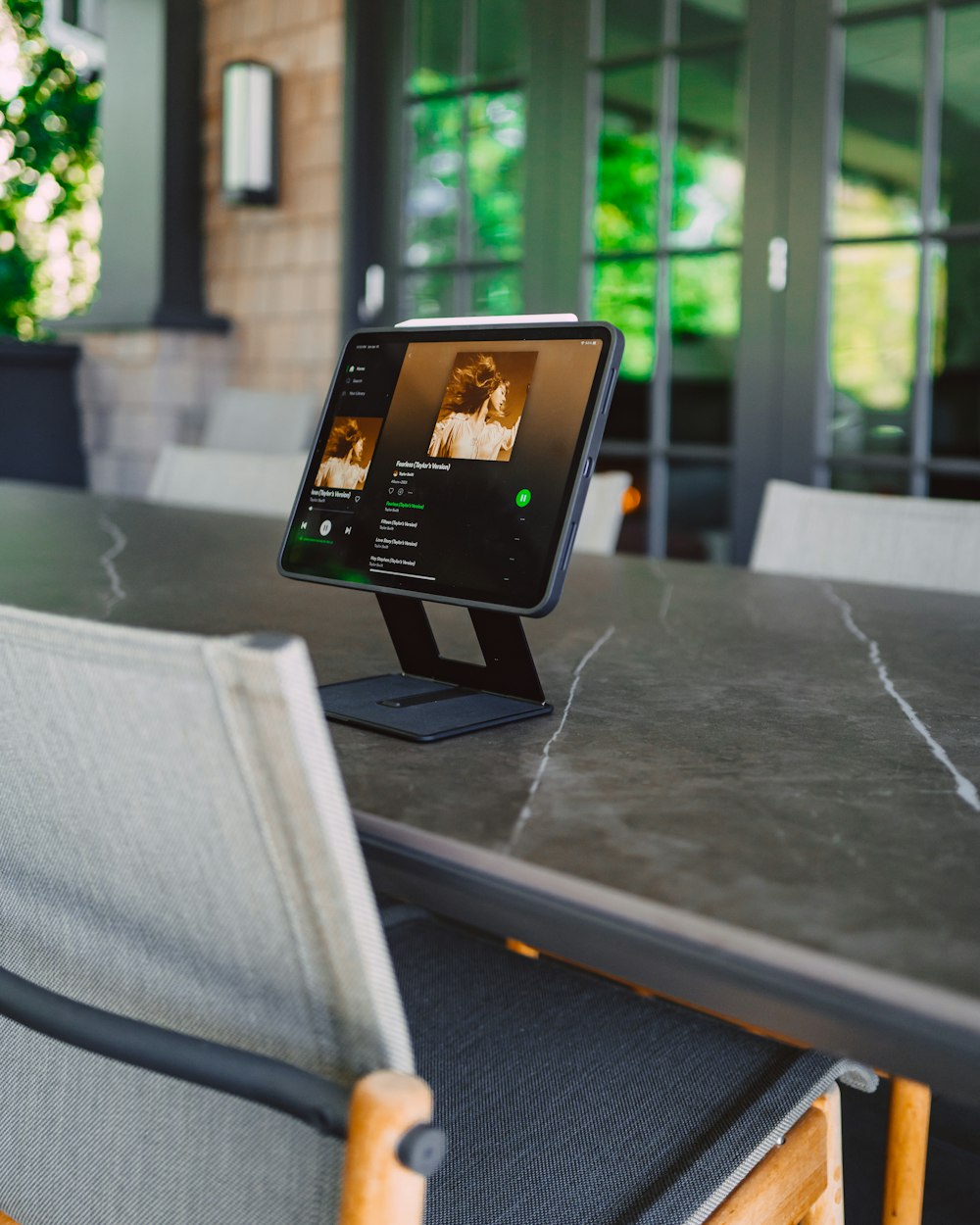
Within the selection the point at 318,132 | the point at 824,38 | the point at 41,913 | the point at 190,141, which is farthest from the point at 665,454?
the point at 41,913

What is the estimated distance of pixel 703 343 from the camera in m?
3.86

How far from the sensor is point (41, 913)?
0.67 m

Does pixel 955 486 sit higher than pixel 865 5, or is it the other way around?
pixel 865 5

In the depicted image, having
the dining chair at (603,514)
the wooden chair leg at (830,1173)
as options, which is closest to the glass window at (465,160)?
the dining chair at (603,514)

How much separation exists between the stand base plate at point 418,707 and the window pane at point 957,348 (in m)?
2.84

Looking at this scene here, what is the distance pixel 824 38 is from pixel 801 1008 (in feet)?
11.7

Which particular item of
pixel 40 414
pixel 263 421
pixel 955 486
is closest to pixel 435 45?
pixel 263 421

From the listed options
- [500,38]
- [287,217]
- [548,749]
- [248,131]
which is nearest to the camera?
[548,749]

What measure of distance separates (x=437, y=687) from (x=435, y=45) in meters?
4.11

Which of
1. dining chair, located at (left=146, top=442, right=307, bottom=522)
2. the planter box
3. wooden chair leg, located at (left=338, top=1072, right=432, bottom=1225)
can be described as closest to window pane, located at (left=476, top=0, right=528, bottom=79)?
the planter box

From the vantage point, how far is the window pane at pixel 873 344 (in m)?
3.47

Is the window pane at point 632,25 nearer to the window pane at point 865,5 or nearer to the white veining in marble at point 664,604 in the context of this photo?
the window pane at point 865,5

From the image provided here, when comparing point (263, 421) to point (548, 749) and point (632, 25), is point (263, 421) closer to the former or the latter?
point (632, 25)

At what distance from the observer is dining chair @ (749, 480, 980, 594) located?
1.65m
